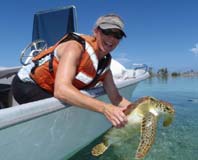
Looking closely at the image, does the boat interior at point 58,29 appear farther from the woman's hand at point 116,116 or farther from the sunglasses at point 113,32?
the woman's hand at point 116,116

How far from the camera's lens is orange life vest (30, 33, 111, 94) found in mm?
3000

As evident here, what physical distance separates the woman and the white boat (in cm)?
19

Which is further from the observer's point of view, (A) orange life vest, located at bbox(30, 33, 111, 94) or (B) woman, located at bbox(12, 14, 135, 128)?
(A) orange life vest, located at bbox(30, 33, 111, 94)

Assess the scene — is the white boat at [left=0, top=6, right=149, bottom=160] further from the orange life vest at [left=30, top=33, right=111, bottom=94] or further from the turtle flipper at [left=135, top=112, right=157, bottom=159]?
the turtle flipper at [left=135, top=112, right=157, bottom=159]

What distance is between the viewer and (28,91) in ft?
10.9

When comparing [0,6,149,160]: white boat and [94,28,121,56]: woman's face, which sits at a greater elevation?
[94,28,121,56]: woman's face

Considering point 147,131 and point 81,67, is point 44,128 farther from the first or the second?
point 147,131

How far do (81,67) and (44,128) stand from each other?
60cm

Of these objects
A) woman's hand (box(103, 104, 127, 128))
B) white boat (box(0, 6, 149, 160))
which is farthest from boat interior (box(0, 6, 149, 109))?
woman's hand (box(103, 104, 127, 128))

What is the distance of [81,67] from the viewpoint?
2.98 metres

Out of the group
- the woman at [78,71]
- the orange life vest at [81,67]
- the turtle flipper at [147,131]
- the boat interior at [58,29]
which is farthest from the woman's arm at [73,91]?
the boat interior at [58,29]

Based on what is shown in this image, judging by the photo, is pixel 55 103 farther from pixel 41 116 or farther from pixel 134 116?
pixel 134 116

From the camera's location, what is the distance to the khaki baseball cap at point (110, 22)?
9.37 ft

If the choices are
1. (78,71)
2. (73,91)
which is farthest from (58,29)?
(73,91)
